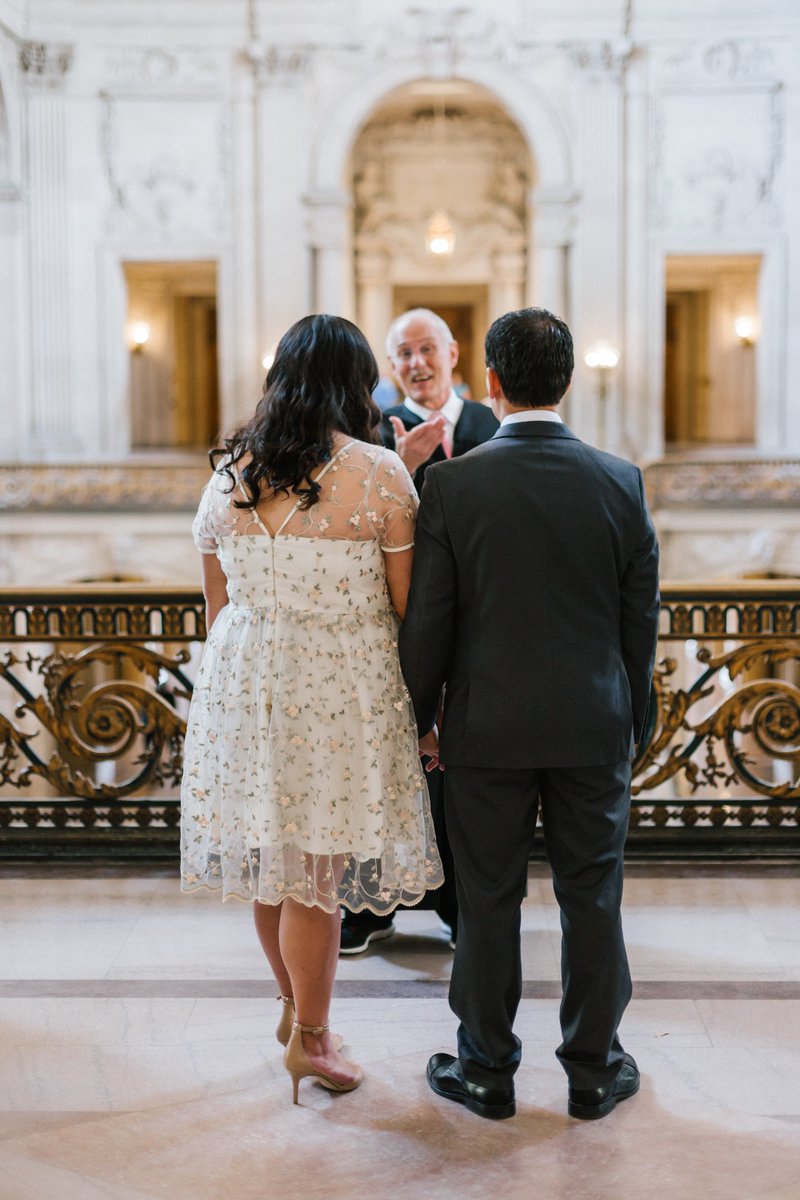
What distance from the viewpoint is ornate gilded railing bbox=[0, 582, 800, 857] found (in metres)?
5.06

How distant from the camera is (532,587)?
2.82 meters

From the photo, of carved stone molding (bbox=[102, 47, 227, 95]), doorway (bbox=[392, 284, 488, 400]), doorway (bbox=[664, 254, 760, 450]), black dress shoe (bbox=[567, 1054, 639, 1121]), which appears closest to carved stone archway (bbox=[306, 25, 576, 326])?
carved stone molding (bbox=[102, 47, 227, 95])

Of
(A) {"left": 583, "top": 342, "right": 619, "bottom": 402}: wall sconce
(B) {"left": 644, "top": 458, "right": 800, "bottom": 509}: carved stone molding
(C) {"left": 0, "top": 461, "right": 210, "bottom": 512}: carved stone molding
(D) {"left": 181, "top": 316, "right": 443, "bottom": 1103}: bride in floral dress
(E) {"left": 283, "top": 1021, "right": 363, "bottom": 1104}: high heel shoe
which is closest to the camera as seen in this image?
(D) {"left": 181, "top": 316, "right": 443, "bottom": 1103}: bride in floral dress

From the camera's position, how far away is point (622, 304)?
63.5 ft

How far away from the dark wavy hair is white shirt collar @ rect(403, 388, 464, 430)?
1277 millimetres

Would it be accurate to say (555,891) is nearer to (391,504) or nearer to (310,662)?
(310,662)

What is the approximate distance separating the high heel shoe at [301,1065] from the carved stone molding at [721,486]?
1475 centimetres

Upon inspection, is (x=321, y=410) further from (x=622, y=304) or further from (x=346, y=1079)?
(x=622, y=304)

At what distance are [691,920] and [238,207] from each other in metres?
16.8

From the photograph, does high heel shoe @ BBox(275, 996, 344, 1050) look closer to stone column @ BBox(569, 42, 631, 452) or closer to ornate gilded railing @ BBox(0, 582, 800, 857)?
ornate gilded railing @ BBox(0, 582, 800, 857)

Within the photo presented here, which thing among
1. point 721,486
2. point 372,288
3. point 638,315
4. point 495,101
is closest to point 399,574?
point 721,486

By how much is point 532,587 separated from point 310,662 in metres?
0.56

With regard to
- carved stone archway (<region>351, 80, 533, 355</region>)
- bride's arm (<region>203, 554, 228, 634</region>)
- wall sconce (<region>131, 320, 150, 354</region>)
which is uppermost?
carved stone archway (<region>351, 80, 533, 355</region>)

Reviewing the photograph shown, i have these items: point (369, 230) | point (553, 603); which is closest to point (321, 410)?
point (553, 603)
